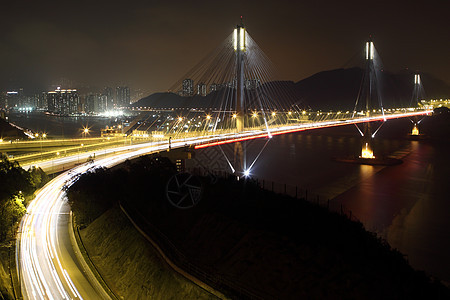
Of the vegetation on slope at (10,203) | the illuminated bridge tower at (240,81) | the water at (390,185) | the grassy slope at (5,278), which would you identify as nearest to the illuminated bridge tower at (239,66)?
the illuminated bridge tower at (240,81)

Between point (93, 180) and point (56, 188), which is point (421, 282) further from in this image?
point (56, 188)

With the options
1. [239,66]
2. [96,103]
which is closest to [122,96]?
[96,103]

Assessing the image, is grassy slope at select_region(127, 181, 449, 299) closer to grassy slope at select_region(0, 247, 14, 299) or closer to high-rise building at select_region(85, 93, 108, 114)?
grassy slope at select_region(0, 247, 14, 299)

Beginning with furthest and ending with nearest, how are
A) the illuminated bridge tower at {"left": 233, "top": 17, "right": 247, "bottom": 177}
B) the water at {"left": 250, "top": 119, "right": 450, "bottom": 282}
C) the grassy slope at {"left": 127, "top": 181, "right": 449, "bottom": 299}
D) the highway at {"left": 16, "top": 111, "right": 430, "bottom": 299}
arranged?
the illuminated bridge tower at {"left": 233, "top": 17, "right": 247, "bottom": 177} → the water at {"left": 250, "top": 119, "right": 450, "bottom": 282} → the highway at {"left": 16, "top": 111, "right": 430, "bottom": 299} → the grassy slope at {"left": 127, "top": 181, "right": 449, "bottom": 299}

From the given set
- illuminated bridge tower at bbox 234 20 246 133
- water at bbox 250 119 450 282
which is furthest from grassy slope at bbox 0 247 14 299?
illuminated bridge tower at bbox 234 20 246 133

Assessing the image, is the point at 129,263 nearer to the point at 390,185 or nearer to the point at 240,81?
the point at 240,81

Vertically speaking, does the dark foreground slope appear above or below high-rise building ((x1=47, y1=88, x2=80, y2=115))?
below
